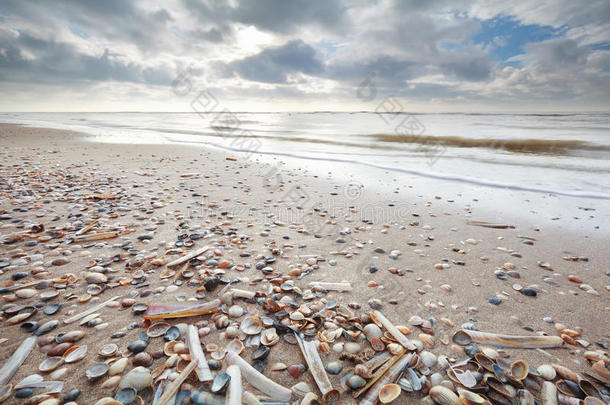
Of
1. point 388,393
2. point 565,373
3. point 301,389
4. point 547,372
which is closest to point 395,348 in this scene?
point 388,393

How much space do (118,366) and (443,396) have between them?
1.95 meters

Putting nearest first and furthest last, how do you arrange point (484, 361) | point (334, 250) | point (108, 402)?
point (108, 402) → point (484, 361) → point (334, 250)

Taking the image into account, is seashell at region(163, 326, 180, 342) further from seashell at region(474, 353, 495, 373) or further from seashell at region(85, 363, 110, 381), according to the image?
seashell at region(474, 353, 495, 373)

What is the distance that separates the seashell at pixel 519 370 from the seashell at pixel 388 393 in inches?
29.8

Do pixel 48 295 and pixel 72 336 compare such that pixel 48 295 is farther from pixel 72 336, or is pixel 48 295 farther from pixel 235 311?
pixel 235 311

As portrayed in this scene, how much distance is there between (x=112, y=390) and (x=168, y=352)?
32cm

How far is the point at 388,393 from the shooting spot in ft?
4.96

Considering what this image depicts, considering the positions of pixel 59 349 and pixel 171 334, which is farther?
pixel 171 334

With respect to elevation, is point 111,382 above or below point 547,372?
below

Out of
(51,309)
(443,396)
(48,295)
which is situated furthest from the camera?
(48,295)

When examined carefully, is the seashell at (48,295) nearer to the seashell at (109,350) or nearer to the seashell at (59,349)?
the seashell at (59,349)

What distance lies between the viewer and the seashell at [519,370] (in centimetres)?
160

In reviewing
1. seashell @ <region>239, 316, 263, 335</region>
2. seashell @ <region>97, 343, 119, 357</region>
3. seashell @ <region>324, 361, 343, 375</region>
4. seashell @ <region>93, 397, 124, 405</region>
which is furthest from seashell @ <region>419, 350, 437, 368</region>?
seashell @ <region>97, 343, 119, 357</region>

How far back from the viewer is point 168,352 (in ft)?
5.65
